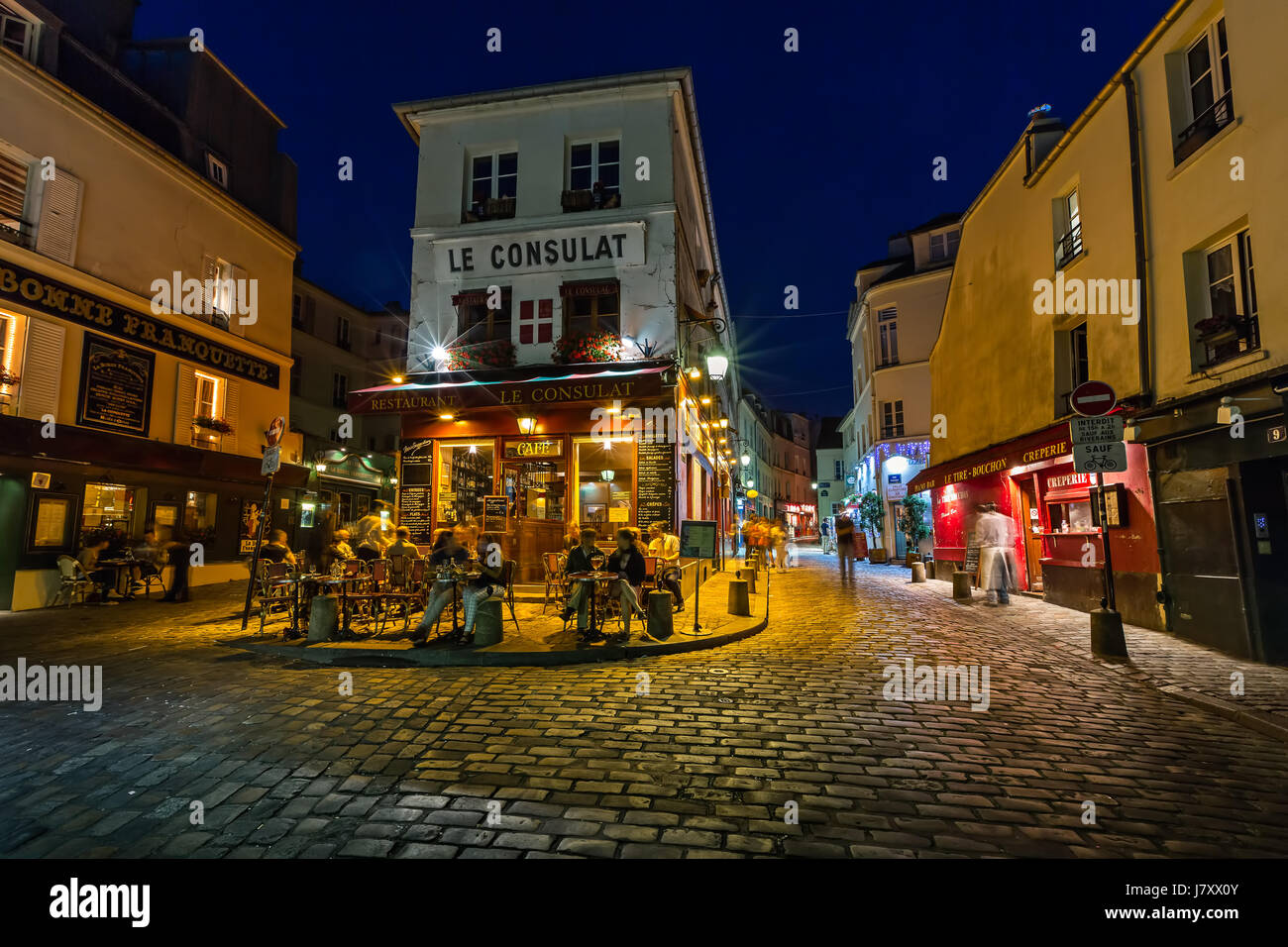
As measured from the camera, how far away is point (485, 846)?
2799 mm

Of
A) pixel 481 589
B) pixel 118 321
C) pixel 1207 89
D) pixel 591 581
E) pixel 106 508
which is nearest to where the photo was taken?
pixel 481 589

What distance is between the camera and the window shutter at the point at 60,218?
1236 cm

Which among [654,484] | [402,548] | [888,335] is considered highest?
[888,335]

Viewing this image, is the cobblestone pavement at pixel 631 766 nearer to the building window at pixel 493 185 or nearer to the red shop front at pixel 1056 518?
the red shop front at pixel 1056 518

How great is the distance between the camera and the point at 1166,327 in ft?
27.7

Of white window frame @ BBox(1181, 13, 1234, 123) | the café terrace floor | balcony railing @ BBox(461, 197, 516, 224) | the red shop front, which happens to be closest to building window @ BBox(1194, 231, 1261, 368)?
the red shop front

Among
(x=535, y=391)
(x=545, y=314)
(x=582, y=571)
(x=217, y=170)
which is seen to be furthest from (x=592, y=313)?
(x=217, y=170)

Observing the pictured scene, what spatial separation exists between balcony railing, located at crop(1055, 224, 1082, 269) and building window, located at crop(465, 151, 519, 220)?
41.2ft

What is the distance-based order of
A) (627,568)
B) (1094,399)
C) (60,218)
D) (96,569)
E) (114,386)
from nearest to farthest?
(1094,399) → (627,568) → (96,569) → (60,218) → (114,386)

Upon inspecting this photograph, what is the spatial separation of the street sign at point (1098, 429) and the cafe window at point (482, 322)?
12271mm

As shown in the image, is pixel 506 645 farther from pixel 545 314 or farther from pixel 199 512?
pixel 199 512

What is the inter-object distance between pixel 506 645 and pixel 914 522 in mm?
20281

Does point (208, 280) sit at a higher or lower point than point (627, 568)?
higher

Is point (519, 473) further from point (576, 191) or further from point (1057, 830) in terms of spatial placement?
point (1057, 830)
